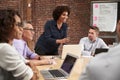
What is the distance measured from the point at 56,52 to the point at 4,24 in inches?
111

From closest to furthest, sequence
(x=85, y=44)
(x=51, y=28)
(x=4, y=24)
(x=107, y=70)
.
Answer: (x=107, y=70)
(x=4, y=24)
(x=51, y=28)
(x=85, y=44)

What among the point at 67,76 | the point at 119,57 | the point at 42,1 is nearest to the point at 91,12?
the point at 42,1

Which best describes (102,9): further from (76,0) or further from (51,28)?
(51,28)

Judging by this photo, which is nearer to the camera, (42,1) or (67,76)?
(67,76)

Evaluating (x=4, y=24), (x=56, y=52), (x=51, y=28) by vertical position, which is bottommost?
(x=56, y=52)

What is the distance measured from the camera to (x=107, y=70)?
0.72 meters

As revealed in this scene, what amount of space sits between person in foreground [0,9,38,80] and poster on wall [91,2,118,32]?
5.56 m

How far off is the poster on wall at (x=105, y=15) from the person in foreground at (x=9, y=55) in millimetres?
5565

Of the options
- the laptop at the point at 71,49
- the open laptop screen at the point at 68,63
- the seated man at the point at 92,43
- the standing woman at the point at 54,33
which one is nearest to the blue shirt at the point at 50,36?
the standing woman at the point at 54,33

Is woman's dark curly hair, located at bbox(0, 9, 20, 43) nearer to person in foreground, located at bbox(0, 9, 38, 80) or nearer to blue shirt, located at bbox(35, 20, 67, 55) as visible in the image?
person in foreground, located at bbox(0, 9, 38, 80)

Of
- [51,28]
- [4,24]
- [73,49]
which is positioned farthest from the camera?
[51,28]

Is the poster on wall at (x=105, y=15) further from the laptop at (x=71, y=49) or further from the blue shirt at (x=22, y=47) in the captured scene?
the blue shirt at (x=22, y=47)

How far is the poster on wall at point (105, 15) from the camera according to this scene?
727 centimetres

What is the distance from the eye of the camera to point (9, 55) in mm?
1731
